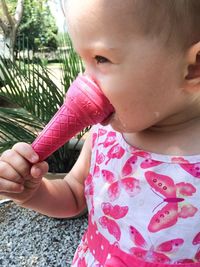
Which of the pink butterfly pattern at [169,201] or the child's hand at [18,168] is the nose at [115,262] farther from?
the child's hand at [18,168]

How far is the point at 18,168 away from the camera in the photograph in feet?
2.61

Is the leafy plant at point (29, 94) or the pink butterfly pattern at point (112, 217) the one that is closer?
the pink butterfly pattern at point (112, 217)

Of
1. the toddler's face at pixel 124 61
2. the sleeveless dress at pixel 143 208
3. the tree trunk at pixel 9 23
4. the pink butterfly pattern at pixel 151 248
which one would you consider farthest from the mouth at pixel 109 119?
the tree trunk at pixel 9 23

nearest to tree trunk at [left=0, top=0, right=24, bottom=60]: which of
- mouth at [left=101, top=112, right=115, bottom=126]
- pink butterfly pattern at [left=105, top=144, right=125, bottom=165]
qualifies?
pink butterfly pattern at [left=105, top=144, right=125, bottom=165]

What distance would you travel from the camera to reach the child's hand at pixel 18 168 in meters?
0.78

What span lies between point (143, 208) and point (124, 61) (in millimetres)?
285

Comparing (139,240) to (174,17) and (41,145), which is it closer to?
(41,145)

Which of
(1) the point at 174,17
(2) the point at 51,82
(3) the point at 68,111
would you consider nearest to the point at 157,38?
(1) the point at 174,17

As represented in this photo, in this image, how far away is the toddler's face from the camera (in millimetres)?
664

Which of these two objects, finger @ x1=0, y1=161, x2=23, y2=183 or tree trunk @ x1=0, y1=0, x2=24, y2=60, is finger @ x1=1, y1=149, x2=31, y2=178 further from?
tree trunk @ x1=0, y1=0, x2=24, y2=60

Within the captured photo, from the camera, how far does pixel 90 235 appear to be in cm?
93

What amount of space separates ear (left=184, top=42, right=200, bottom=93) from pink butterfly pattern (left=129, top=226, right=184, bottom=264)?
275 millimetres

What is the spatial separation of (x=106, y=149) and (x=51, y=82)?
3.75 ft

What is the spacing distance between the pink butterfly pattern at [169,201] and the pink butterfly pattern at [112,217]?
7 cm
